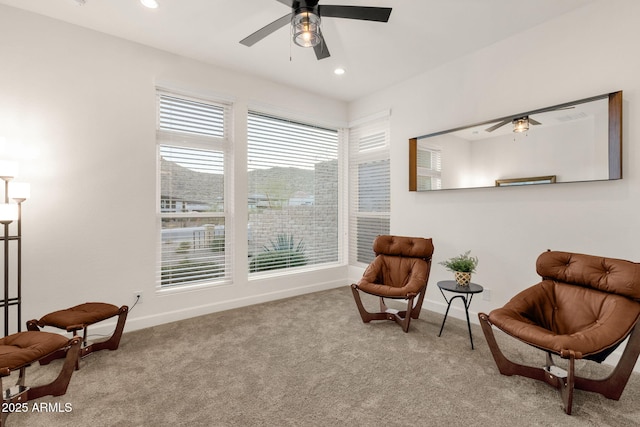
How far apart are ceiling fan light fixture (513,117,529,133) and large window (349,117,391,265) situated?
169 cm

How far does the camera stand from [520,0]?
2498mm

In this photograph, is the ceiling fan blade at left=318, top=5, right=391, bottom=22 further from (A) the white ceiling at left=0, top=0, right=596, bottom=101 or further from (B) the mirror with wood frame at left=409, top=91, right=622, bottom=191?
(B) the mirror with wood frame at left=409, top=91, right=622, bottom=191

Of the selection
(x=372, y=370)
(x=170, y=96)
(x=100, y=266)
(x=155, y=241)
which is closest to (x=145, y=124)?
(x=170, y=96)

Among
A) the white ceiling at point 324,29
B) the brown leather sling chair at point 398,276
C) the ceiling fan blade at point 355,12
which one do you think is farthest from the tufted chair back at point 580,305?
the ceiling fan blade at point 355,12

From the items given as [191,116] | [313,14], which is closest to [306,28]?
[313,14]

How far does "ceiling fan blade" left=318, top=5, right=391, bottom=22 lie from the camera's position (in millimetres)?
2080

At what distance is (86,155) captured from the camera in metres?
2.92

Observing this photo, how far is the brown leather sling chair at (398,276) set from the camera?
303 cm

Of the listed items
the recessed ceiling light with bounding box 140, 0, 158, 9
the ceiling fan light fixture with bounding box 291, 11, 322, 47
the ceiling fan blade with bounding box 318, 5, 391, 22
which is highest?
the recessed ceiling light with bounding box 140, 0, 158, 9

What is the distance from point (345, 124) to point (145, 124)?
281cm

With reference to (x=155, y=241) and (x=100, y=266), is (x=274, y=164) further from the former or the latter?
(x=100, y=266)

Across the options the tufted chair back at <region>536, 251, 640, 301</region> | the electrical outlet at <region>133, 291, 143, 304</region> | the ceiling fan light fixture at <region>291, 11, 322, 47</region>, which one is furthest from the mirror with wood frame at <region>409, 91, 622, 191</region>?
the electrical outlet at <region>133, 291, 143, 304</region>

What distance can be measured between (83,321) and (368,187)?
3647 millimetres

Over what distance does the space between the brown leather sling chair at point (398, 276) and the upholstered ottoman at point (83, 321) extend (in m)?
2.16
